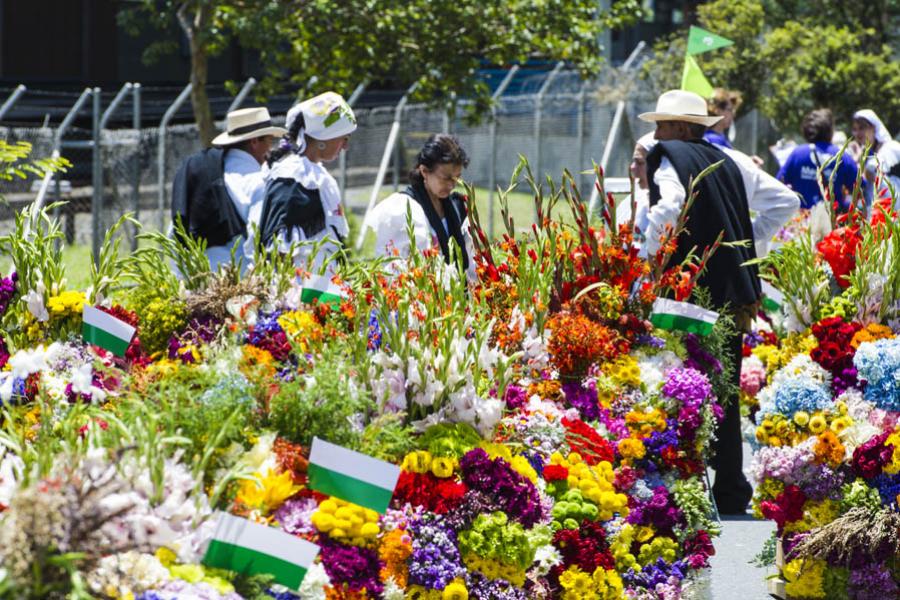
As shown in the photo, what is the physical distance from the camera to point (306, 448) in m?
3.30

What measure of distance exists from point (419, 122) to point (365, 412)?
11495 mm

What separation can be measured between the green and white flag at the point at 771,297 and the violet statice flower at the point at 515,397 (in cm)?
237

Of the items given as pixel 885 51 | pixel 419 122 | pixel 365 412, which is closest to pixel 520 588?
pixel 365 412

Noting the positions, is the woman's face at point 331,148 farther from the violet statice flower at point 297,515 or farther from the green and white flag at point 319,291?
the violet statice flower at point 297,515

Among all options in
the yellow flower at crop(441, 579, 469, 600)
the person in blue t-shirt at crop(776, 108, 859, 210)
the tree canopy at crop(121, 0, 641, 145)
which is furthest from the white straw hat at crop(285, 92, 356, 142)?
the tree canopy at crop(121, 0, 641, 145)

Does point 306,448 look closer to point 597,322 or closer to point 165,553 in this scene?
point 165,553

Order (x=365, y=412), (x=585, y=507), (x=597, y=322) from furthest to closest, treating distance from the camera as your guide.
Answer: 1. (x=597, y=322)
2. (x=585, y=507)
3. (x=365, y=412)

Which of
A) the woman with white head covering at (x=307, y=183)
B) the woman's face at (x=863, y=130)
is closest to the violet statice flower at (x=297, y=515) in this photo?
the woman with white head covering at (x=307, y=183)

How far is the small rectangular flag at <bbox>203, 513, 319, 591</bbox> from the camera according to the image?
283 centimetres

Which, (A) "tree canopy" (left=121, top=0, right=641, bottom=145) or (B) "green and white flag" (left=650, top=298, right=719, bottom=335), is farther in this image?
(A) "tree canopy" (left=121, top=0, right=641, bottom=145)

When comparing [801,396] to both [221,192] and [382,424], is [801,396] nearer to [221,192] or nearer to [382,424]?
[382,424]

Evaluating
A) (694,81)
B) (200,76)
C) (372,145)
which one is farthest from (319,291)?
(372,145)

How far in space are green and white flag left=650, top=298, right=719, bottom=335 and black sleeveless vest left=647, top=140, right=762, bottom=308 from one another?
1153mm

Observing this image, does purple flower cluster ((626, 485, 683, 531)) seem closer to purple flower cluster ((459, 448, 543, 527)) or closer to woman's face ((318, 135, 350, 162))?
purple flower cluster ((459, 448, 543, 527))
